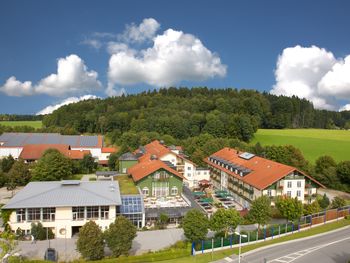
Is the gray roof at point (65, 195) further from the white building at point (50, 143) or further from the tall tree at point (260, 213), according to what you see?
the white building at point (50, 143)

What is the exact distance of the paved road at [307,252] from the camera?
29.9m

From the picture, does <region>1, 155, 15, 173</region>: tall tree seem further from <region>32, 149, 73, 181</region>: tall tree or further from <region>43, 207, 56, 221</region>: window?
<region>43, 207, 56, 221</region>: window

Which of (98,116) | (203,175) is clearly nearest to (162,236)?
(203,175)

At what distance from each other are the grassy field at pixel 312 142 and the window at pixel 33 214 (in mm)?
65033

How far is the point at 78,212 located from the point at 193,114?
7547cm

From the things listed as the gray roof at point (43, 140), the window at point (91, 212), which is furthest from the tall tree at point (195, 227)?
the gray roof at point (43, 140)

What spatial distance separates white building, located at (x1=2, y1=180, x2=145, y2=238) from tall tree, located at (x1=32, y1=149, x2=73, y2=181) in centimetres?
1989

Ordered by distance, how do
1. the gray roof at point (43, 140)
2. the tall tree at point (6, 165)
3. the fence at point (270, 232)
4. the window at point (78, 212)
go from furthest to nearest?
1. the gray roof at point (43, 140)
2. the tall tree at point (6, 165)
3. the window at point (78, 212)
4. the fence at point (270, 232)

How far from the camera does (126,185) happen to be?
55.1m

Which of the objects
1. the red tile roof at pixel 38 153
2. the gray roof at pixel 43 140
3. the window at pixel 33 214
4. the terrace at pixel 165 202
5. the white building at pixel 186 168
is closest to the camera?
the window at pixel 33 214

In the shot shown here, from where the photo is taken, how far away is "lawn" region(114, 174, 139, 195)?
166 ft

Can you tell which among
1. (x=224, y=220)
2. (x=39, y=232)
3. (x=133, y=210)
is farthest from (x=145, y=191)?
(x=224, y=220)

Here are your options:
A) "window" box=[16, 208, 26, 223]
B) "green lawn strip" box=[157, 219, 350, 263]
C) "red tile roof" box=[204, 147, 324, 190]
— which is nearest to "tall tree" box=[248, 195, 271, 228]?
"green lawn strip" box=[157, 219, 350, 263]

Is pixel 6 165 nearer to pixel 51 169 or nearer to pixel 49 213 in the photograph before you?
pixel 51 169
